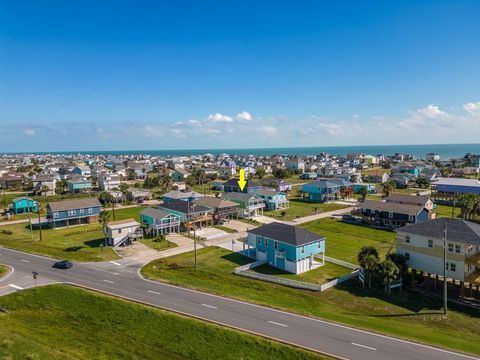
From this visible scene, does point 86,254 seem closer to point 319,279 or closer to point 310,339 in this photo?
point 319,279

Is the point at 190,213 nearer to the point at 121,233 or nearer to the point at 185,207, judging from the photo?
the point at 185,207

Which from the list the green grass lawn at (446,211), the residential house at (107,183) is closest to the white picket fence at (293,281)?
the green grass lawn at (446,211)

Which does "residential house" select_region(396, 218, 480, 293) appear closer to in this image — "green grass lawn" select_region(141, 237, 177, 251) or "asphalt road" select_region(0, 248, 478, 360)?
"asphalt road" select_region(0, 248, 478, 360)

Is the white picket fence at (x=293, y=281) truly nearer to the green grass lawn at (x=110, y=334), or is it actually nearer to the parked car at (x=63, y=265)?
the green grass lawn at (x=110, y=334)

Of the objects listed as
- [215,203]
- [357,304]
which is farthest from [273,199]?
[357,304]

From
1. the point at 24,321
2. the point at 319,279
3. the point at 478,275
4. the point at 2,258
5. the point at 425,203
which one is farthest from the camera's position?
the point at 425,203

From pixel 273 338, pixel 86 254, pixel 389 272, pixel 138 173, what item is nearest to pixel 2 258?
pixel 86 254
